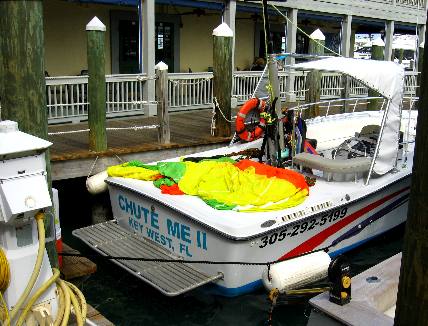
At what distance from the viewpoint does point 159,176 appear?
270 inches

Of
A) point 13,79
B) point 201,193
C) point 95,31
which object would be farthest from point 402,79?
point 13,79

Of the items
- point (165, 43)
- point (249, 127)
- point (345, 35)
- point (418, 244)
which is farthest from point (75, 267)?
point (345, 35)

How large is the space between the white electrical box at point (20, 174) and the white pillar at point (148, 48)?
32.1ft

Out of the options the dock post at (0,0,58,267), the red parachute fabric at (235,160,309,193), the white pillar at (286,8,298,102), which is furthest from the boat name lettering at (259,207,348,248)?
the white pillar at (286,8,298,102)

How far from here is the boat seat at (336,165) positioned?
22.4 feet

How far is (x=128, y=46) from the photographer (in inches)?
619

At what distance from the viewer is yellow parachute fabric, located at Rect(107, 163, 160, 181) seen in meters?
6.86

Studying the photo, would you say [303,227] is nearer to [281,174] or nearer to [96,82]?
[281,174]

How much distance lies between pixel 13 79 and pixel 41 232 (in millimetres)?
1013

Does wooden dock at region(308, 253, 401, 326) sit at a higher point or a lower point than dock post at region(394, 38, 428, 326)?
lower

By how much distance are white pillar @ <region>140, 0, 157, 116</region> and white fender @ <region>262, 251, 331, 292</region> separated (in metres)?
8.13

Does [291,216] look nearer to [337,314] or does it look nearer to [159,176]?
[159,176]

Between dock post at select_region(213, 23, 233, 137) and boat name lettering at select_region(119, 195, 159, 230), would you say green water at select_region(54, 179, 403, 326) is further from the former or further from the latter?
dock post at select_region(213, 23, 233, 137)

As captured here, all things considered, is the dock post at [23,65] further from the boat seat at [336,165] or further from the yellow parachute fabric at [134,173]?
the boat seat at [336,165]
